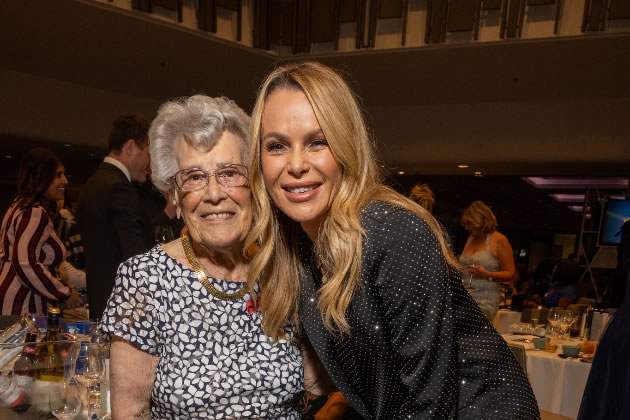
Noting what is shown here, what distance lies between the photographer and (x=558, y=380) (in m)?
3.34

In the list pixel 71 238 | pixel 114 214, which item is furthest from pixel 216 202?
pixel 71 238

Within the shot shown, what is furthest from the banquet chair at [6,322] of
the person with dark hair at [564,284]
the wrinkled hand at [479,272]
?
the person with dark hair at [564,284]

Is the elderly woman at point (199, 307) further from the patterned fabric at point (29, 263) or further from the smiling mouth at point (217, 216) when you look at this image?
the patterned fabric at point (29, 263)

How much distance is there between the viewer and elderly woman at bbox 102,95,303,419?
4.40 feet

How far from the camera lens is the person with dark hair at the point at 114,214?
2812 millimetres

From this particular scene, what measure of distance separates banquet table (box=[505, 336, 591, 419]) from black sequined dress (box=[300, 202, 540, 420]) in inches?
90.7

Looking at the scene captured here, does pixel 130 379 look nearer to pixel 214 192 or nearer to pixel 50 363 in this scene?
pixel 50 363

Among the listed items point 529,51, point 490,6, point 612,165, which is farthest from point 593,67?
point 612,165

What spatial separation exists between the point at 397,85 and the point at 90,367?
655 cm

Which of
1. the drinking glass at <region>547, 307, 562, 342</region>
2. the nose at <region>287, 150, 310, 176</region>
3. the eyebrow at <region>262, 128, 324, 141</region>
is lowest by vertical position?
the drinking glass at <region>547, 307, 562, 342</region>

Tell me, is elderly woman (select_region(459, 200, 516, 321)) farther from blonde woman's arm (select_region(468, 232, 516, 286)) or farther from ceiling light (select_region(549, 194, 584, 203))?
ceiling light (select_region(549, 194, 584, 203))

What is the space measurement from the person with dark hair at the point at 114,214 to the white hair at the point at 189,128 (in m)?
1.38

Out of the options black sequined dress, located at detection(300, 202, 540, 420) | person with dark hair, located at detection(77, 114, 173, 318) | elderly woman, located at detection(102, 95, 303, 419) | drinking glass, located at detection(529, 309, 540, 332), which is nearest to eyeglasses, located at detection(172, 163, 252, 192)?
elderly woman, located at detection(102, 95, 303, 419)

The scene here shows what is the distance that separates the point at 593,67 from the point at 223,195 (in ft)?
19.5
